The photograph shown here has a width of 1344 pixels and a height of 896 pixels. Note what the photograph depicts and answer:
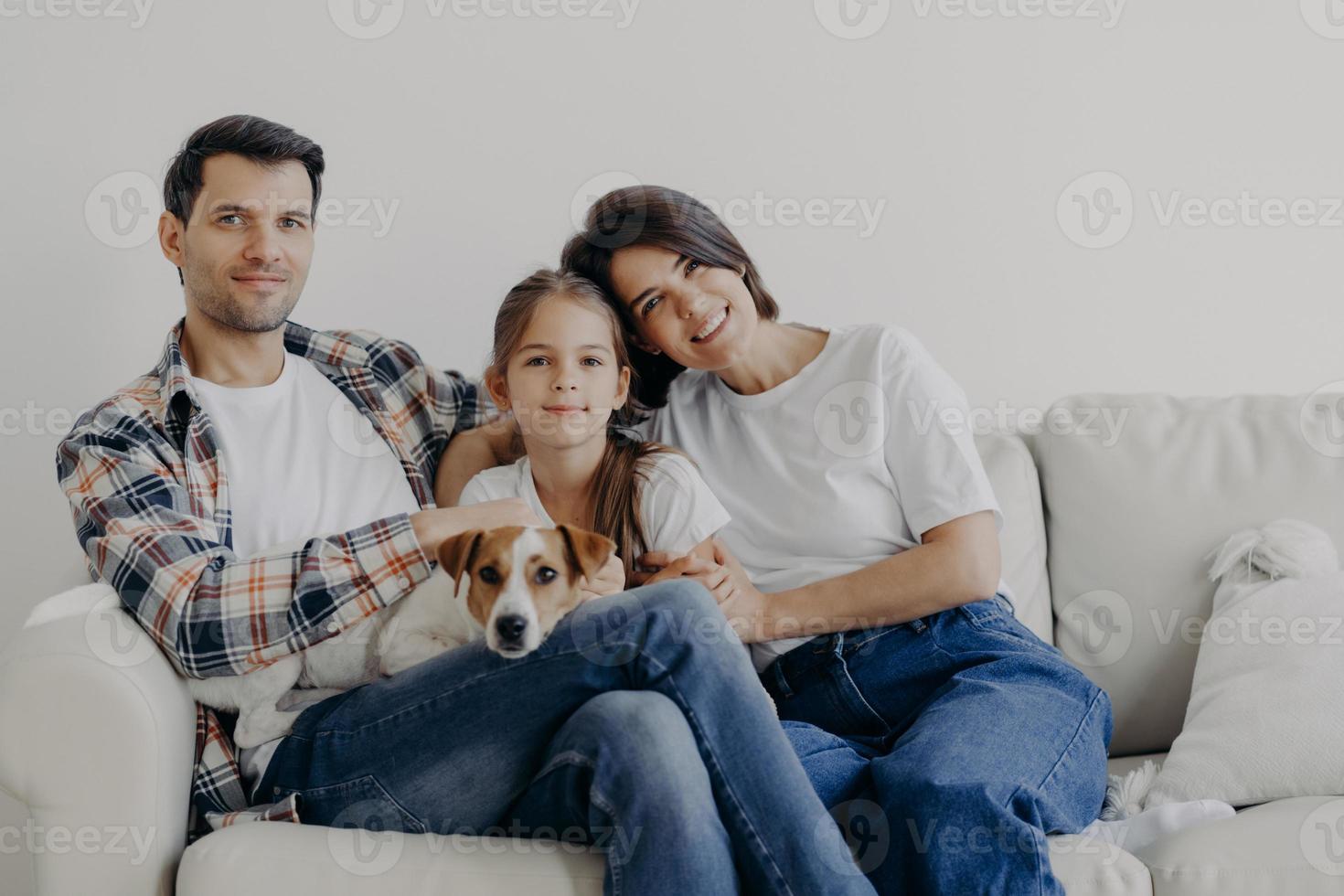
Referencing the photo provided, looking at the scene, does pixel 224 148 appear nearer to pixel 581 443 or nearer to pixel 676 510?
pixel 581 443

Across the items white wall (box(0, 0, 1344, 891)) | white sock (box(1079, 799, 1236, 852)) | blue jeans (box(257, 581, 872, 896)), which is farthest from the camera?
white wall (box(0, 0, 1344, 891))

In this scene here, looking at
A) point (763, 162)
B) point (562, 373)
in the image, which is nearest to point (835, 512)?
point (562, 373)

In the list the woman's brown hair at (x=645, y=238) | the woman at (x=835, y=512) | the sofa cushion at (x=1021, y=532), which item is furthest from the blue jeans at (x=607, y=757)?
the sofa cushion at (x=1021, y=532)

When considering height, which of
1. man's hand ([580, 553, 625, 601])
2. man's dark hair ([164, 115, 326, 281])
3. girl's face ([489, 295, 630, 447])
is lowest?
man's hand ([580, 553, 625, 601])

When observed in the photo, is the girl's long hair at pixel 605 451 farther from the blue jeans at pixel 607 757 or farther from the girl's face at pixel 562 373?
the blue jeans at pixel 607 757

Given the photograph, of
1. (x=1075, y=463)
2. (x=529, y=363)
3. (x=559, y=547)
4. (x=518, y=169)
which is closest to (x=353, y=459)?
(x=529, y=363)

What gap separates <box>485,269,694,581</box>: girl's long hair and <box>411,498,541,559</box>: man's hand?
0.62 ft

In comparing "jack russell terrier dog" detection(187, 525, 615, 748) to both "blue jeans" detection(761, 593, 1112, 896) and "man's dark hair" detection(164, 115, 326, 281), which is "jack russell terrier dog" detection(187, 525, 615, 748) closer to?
"blue jeans" detection(761, 593, 1112, 896)

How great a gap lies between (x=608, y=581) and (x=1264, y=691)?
115 centimetres

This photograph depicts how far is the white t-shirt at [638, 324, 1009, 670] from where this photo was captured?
6.66 feet

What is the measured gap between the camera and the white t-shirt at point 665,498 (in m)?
1.97

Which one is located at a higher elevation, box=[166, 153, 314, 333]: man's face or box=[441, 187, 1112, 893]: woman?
box=[166, 153, 314, 333]: man's face

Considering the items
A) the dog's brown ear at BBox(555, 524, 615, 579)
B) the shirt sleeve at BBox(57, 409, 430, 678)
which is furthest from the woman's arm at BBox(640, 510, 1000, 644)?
the shirt sleeve at BBox(57, 409, 430, 678)

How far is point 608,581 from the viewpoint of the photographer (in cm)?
179
